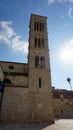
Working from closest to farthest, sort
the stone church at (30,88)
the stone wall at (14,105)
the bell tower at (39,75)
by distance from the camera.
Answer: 1. the stone wall at (14,105)
2. the stone church at (30,88)
3. the bell tower at (39,75)

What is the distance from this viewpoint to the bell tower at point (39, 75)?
21875 millimetres

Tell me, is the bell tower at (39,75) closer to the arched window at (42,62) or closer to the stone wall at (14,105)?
the arched window at (42,62)

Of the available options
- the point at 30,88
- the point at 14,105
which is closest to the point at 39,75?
the point at 30,88

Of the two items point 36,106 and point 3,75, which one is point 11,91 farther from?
point 36,106

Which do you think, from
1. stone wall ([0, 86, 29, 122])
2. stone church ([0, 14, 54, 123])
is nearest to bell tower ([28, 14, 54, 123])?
stone church ([0, 14, 54, 123])

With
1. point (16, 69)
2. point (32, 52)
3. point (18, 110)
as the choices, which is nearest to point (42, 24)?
point (32, 52)

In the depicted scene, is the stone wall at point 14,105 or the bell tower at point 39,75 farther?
the bell tower at point 39,75

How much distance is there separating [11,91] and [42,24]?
17.8 metres

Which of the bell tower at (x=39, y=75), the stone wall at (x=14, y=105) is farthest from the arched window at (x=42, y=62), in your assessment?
the stone wall at (x=14, y=105)

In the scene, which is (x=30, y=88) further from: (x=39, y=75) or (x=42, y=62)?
(x=42, y=62)

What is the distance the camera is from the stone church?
2117 cm

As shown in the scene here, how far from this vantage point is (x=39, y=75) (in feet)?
81.6

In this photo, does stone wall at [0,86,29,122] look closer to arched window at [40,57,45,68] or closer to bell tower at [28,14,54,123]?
bell tower at [28,14,54,123]

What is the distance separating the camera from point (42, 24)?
105ft
